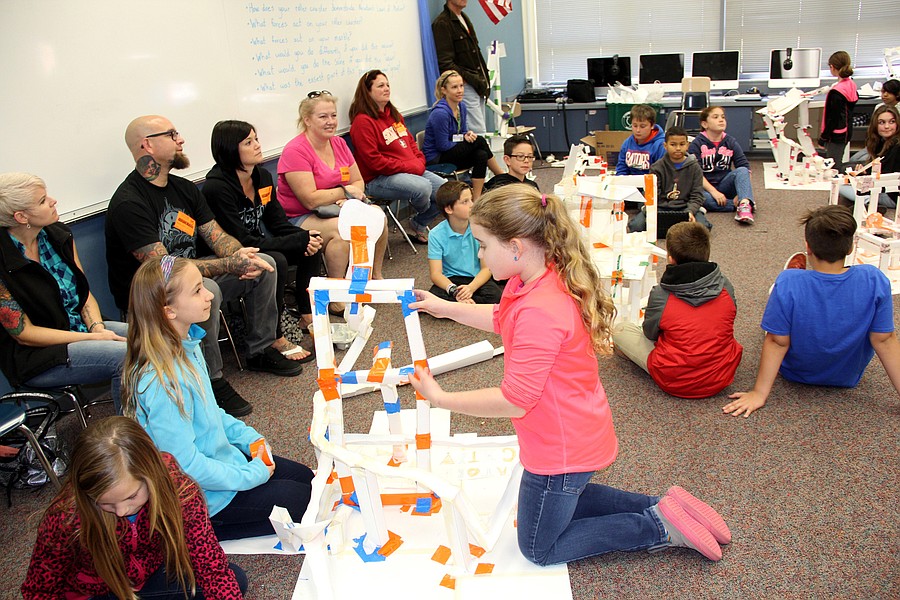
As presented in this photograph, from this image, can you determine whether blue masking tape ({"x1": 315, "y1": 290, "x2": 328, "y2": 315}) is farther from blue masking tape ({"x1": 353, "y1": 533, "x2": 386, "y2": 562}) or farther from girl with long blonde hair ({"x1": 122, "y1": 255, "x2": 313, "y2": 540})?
blue masking tape ({"x1": 353, "y1": 533, "x2": 386, "y2": 562})

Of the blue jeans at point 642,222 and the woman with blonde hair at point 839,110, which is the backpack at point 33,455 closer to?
the blue jeans at point 642,222

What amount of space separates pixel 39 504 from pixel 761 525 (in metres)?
2.49

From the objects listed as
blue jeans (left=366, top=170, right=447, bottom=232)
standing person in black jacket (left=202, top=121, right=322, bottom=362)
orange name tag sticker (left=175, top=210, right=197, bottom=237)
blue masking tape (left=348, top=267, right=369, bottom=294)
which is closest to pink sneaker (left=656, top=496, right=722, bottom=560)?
blue masking tape (left=348, top=267, right=369, bottom=294)

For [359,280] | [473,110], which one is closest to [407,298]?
[359,280]

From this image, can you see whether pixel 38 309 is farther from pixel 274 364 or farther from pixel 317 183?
pixel 317 183

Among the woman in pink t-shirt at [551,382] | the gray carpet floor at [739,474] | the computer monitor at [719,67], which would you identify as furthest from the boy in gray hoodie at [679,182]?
the woman in pink t-shirt at [551,382]

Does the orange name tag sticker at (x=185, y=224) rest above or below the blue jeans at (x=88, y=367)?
above

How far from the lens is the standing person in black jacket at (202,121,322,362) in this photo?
3.53 m

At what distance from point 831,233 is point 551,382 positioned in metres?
1.46

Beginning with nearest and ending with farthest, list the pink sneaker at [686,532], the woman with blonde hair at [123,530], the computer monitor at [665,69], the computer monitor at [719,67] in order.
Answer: the woman with blonde hair at [123,530] < the pink sneaker at [686,532] < the computer monitor at [719,67] < the computer monitor at [665,69]

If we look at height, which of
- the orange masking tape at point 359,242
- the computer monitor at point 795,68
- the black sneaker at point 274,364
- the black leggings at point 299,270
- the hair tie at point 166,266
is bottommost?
the black sneaker at point 274,364

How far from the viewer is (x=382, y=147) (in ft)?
16.3

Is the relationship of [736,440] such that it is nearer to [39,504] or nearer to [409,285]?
[409,285]

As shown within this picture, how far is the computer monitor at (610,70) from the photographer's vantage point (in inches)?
309
